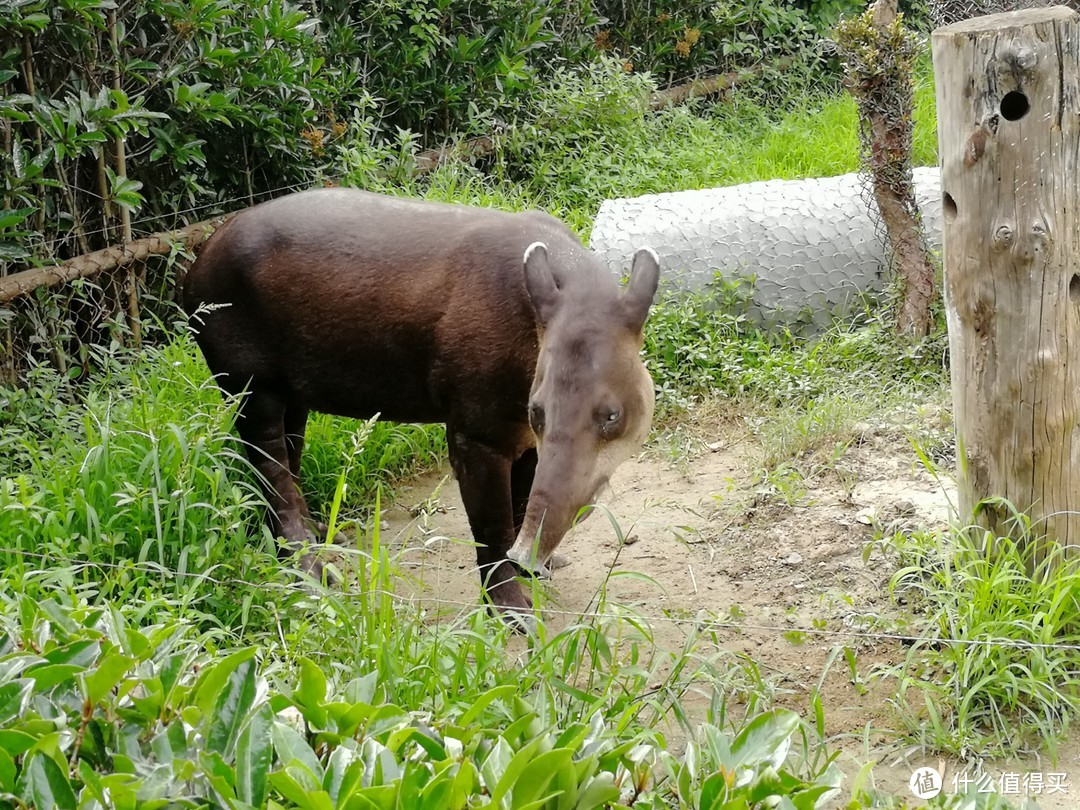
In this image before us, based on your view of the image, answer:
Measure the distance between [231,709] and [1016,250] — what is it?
284 cm

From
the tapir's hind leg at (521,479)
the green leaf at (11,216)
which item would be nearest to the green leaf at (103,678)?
the tapir's hind leg at (521,479)

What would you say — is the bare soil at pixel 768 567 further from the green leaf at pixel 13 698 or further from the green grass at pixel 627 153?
the green grass at pixel 627 153

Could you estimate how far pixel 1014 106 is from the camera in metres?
3.78

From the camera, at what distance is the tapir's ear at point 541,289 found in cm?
421

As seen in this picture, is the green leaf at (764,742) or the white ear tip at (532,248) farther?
the white ear tip at (532,248)

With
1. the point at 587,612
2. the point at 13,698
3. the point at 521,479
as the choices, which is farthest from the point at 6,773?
the point at 521,479

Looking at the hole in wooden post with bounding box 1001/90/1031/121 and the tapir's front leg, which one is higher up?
the hole in wooden post with bounding box 1001/90/1031/121

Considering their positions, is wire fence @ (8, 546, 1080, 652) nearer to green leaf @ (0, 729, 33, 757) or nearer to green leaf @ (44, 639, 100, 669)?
green leaf @ (44, 639, 100, 669)

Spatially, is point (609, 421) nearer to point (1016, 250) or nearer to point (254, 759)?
point (1016, 250)

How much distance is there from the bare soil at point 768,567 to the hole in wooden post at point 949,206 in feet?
3.30

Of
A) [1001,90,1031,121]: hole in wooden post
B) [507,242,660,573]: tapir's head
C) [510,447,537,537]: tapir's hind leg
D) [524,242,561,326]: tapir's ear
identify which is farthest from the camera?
[510,447,537,537]: tapir's hind leg

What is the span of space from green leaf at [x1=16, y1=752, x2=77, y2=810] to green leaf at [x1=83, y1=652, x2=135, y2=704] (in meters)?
0.27

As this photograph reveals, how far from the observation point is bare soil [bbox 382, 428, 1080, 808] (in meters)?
3.83

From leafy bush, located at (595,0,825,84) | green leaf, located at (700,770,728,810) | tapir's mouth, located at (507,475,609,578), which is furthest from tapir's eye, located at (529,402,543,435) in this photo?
leafy bush, located at (595,0,825,84)
